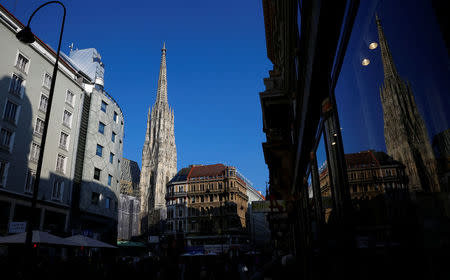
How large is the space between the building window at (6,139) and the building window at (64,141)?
18.9ft

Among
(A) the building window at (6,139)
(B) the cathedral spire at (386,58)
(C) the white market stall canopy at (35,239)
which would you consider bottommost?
(C) the white market stall canopy at (35,239)

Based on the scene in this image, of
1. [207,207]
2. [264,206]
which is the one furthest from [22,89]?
[207,207]

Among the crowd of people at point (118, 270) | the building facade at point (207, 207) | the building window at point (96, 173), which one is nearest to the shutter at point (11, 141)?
the building window at point (96, 173)

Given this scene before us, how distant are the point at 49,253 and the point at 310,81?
98.0 feet

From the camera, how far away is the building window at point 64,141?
30544 millimetres

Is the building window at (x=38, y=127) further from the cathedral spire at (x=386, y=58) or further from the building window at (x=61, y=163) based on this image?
the cathedral spire at (x=386, y=58)

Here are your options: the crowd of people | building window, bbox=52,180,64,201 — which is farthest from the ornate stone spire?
building window, bbox=52,180,64,201

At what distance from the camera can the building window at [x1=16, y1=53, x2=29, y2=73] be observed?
2585 cm

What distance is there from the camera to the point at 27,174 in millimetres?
25875

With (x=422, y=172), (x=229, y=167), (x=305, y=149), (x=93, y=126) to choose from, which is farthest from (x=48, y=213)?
(x=229, y=167)

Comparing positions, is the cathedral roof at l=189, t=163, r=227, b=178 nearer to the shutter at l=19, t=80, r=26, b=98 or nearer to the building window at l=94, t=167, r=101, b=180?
the building window at l=94, t=167, r=101, b=180

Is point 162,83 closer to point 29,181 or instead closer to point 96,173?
point 96,173

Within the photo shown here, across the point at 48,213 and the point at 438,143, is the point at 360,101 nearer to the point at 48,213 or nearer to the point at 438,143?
the point at 438,143

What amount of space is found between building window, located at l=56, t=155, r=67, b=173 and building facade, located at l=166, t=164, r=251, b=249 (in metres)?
46.7
